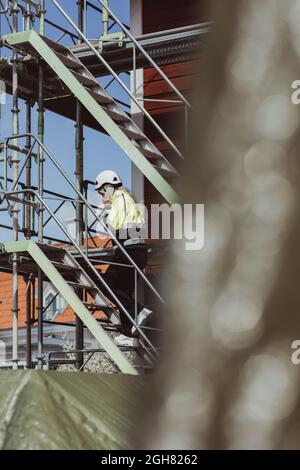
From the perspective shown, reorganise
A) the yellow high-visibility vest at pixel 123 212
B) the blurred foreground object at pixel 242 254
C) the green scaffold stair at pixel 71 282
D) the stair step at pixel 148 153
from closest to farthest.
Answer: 1. the blurred foreground object at pixel 242 254
2. the green scaffold stair at pixel 71 282
3. the stair step at pixel 148 153
4. the yellow high-visibility vest at pixel 123 212

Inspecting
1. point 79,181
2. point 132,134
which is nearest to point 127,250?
→ point 132,134

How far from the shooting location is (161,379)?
1.27ft

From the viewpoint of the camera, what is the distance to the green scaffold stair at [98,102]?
33.6ft

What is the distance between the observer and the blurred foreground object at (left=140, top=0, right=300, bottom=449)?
0.36m

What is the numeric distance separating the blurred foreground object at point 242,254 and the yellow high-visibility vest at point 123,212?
10.3 m

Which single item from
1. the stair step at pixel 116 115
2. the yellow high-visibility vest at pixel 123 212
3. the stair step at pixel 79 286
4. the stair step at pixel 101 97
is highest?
the stair step at pixel 101 97

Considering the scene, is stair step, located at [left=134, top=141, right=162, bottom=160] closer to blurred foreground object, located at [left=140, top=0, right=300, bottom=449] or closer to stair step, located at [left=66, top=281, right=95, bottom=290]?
stair step, located at [left=66, top=281, right=95, bottom=290]

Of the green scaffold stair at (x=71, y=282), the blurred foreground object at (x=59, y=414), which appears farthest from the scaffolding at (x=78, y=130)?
the blurred foreground object at (x=59, y=414)

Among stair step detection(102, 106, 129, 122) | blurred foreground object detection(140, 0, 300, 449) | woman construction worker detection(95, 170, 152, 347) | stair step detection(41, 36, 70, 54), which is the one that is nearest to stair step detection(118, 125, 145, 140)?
stair step detection(102, 106, 129, 122)

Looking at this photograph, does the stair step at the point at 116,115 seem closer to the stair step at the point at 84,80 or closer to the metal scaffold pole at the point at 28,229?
the stair step at the point at 84,80

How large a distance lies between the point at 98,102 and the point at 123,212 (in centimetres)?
145

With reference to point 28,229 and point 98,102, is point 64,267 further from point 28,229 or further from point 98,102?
point 98,102

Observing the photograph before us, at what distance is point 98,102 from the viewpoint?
10859mm

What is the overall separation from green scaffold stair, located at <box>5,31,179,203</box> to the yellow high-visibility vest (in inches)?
24.5
